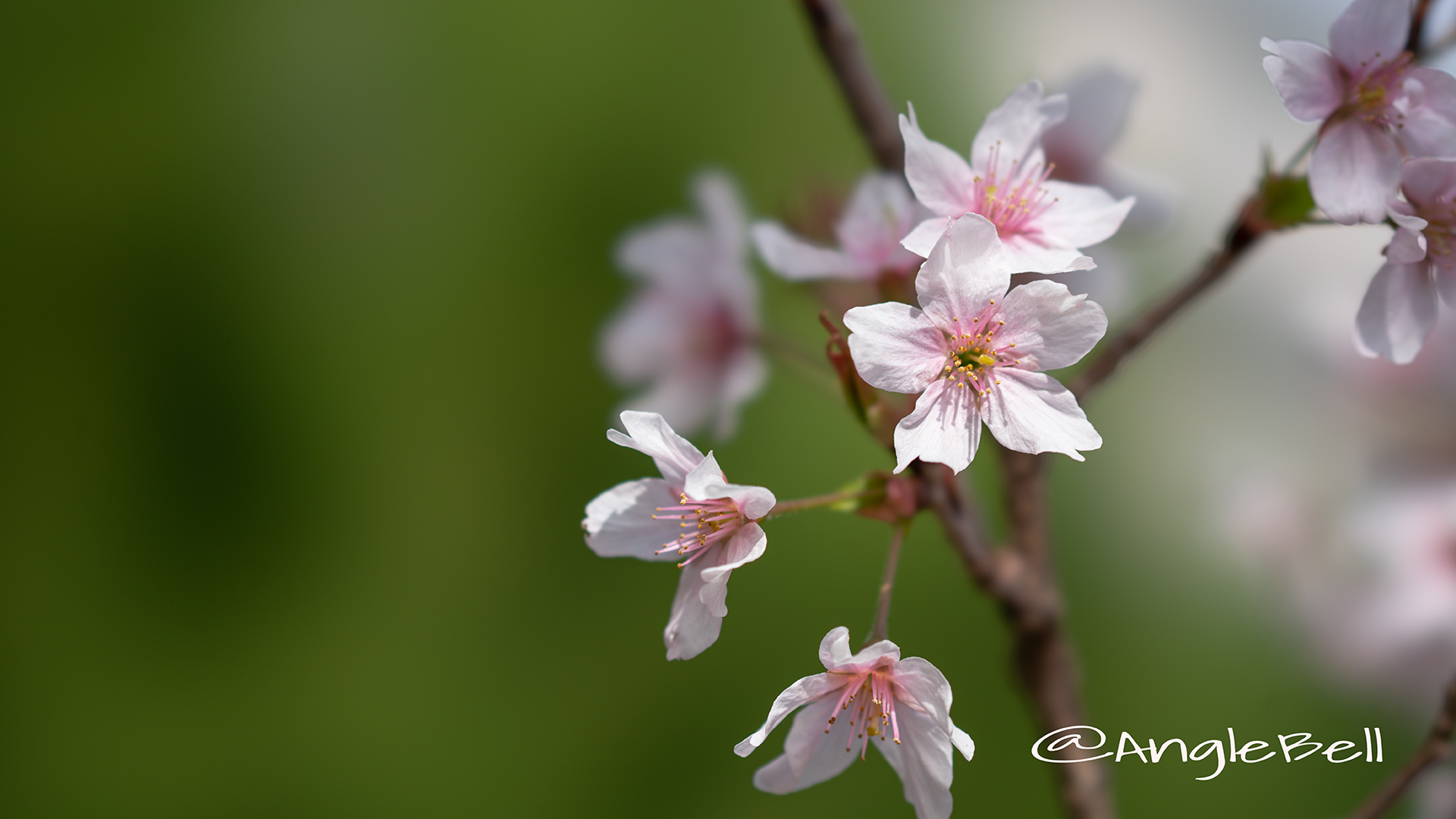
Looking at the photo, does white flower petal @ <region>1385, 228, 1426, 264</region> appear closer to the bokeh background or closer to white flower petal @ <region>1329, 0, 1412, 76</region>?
white flower petal @ <region>1329, 0, 1412, 76</region>

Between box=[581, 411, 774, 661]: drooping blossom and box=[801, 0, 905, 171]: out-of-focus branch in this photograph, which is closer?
box=[581, 411, 774, 661]: drooping blossom

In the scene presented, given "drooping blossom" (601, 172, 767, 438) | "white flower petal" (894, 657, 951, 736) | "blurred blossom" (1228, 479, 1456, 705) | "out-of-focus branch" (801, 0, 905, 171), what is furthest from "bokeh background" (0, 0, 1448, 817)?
"white flower petal" (894, 657, 951, 736)

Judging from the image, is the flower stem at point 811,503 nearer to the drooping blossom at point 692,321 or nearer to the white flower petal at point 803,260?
the white flower petal at point 803,260

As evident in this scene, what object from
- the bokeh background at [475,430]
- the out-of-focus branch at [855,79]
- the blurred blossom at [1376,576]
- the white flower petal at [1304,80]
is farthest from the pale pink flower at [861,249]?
the bokeh background at [475,430]

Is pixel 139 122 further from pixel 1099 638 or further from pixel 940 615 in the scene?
pixel 1099 638
